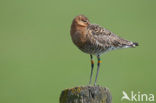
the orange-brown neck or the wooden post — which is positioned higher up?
the orange-brown neck

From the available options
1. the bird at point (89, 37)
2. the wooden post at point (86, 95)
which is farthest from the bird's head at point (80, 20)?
the wooden post at point (86, 95)

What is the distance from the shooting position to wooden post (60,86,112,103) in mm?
5973

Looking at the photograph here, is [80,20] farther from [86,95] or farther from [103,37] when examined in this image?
[86,95]

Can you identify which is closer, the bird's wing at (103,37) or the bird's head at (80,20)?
the bird's head at (80,20)

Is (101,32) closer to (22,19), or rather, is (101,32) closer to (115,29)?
(115,29)

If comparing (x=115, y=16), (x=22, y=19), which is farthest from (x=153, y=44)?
(x=22, y=19)

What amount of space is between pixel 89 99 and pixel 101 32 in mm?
2832

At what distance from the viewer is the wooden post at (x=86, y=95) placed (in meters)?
5.97

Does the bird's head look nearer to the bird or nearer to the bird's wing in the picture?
the bird

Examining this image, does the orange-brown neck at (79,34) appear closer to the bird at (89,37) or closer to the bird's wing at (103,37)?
the bird at (89,37)

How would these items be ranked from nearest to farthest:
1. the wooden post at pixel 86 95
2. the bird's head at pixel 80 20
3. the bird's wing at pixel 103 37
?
the wooden post at pixel 86 95 < the bird's head at pixel 80 20 < the bird's wing at pixel 103 37

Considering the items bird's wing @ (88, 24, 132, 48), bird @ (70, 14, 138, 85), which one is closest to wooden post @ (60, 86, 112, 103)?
bird @ (70, 14, 138, 85)

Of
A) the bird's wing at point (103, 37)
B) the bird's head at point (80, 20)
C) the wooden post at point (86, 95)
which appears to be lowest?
the wooden post at point (86, 95)

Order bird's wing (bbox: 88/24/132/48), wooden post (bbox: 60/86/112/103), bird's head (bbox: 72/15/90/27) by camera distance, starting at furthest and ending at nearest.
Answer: bird's wing (bbox: 88/24/132/48)
bird's head (bbox: 72/15/90/27)
wooden post (bbox: 60/86/112/103)
